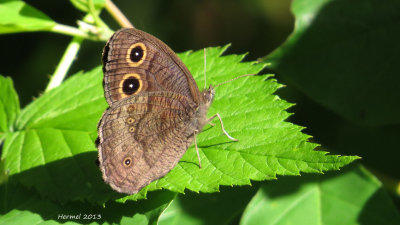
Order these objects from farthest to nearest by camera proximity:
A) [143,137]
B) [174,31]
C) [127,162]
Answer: [174,31], [143,137], [127,162]

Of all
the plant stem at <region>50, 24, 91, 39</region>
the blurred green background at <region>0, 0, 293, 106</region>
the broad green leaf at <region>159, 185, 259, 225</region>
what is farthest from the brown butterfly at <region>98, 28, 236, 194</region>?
the blurred green background at <region>0, 0, 293, 106</region>

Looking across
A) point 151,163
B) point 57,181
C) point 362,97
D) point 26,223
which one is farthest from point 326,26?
point 26,223

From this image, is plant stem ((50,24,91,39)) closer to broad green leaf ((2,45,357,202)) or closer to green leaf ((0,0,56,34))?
green leaf ((0,0,56,34))

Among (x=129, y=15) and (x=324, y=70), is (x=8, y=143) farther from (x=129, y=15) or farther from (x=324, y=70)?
(x=129, y=15)

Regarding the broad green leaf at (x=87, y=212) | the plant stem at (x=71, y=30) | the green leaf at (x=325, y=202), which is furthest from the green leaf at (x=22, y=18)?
the green leaf at (x=325, y=202)

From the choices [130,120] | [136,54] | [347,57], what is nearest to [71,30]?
[136,54]

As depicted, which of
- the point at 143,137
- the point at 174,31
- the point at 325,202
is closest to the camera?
the point at 143,137

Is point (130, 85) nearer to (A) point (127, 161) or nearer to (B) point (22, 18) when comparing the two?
(A) point (127, 161)

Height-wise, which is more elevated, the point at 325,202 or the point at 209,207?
the point at 325,202
